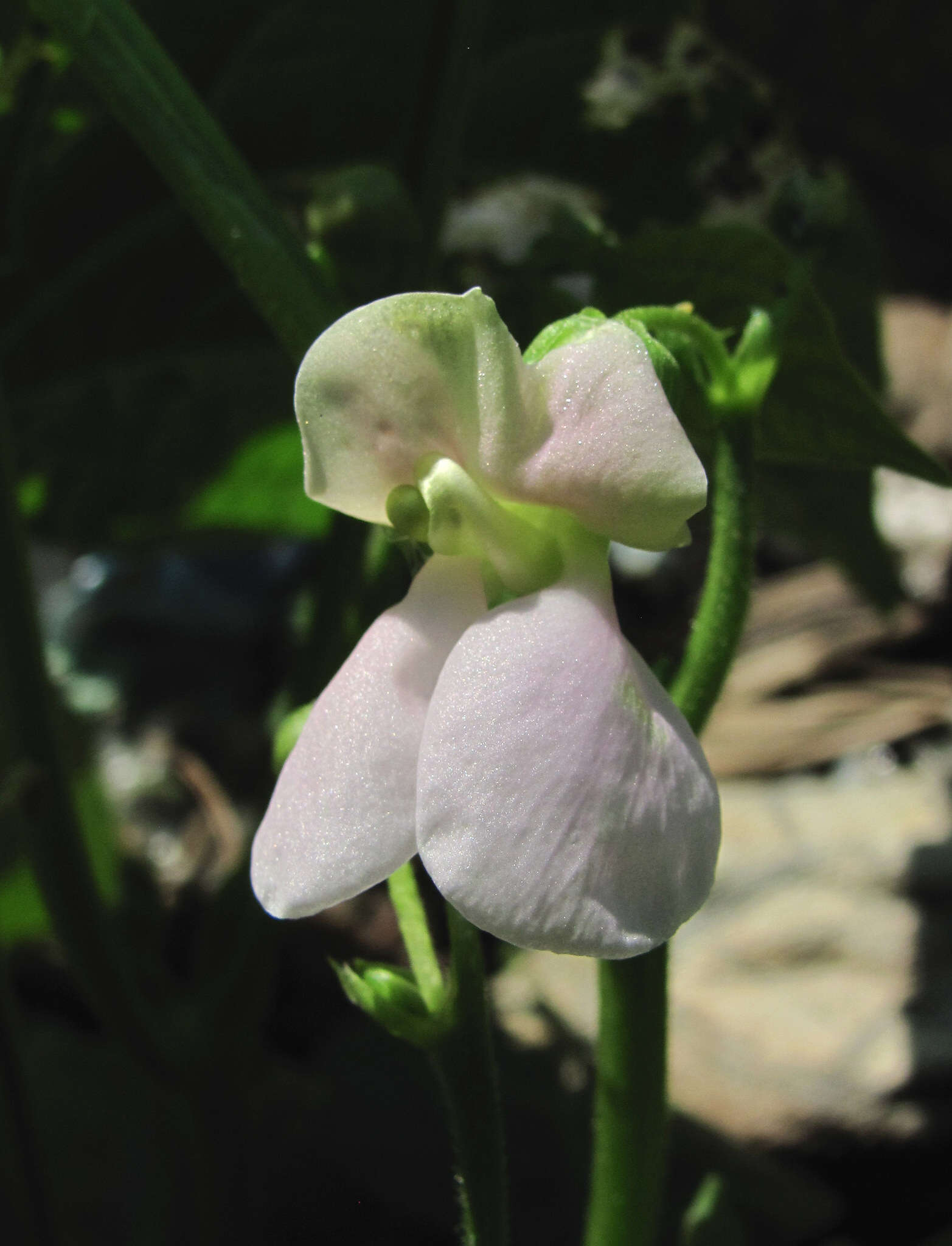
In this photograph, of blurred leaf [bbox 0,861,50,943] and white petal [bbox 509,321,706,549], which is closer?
white petal [bbox 509,321,706,549]

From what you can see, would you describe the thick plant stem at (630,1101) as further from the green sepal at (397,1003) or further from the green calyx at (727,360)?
the green calyx at (727,360)

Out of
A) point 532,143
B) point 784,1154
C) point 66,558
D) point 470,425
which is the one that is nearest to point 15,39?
point 470,425

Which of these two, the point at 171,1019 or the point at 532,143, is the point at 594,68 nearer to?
the point at 532,143

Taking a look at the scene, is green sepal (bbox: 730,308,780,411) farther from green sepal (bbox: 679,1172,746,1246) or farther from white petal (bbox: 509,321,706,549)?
green sepal (bbox: 679,1172,746,1246)

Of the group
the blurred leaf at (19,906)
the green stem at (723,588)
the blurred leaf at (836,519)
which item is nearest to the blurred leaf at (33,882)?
the blurred leaf at (19,906)

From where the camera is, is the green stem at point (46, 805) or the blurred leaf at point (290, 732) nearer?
the blurred leaf at point (290, 732)

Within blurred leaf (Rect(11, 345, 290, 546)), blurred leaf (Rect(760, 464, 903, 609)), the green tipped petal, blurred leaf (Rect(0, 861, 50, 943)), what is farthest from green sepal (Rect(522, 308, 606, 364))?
blurred leaf (Rect(0, 861, 50, 943))
